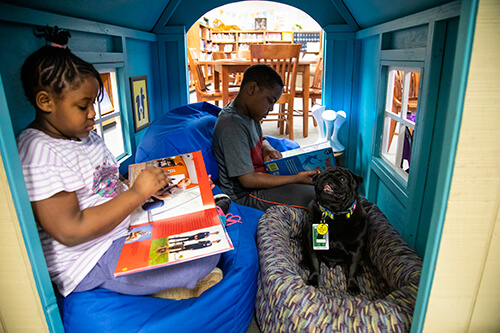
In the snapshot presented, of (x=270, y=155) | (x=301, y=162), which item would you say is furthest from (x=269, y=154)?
(x=301, y=162)

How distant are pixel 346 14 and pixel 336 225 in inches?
81.3

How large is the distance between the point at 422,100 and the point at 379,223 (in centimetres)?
69

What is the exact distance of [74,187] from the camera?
1.05 metres

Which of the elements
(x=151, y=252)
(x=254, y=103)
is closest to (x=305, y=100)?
(x=254, y=103)

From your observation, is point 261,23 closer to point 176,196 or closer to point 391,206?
point 391,206

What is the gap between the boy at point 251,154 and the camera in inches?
78.7

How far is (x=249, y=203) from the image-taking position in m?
2.18

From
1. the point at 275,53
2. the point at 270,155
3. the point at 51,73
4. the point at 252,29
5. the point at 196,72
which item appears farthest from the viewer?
the point at 252,29

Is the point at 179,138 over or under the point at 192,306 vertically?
over

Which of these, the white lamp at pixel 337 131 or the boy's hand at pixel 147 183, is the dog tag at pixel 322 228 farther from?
the white lamp at pixel 337 131

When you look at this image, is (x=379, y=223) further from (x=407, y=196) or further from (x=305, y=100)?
(x=305, y=100)

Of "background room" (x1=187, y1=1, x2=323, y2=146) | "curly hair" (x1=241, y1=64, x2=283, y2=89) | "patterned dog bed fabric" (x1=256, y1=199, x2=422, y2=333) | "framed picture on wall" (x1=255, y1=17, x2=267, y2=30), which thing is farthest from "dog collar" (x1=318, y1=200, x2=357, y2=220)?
"framed picture on wall" (x1=255, y1=17, x2=267, y2=30)

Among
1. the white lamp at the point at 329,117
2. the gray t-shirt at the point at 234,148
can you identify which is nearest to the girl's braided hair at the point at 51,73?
the gray t-shirt at the point at 234,148

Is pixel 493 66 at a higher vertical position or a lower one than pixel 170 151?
higher
